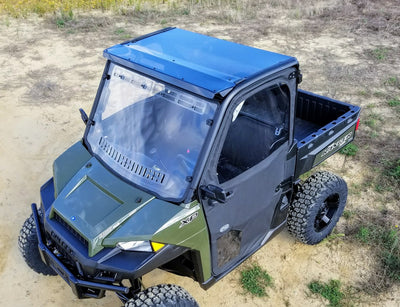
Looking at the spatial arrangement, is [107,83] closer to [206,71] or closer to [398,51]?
[206,71]

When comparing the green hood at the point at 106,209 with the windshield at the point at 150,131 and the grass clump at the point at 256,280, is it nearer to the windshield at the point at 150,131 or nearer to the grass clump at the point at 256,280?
the windshield at the point at 150,131

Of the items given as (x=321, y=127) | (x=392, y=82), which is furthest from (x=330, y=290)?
(x=392, y=82)

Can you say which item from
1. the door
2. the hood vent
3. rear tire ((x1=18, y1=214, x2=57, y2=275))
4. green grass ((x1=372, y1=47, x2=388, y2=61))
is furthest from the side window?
green grass ((x1=372, y1=47, x2=388, y2=61))

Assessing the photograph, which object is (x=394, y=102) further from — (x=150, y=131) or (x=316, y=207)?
(x=150, y=131)

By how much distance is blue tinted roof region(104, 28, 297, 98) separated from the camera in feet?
10.1

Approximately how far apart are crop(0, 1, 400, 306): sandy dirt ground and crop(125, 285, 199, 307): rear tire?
0.85m

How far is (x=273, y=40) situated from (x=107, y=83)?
641cm

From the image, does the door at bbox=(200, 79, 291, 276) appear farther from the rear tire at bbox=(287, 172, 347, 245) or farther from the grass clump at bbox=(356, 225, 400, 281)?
the grass clump at bbox=(356, 225, 400, 281)

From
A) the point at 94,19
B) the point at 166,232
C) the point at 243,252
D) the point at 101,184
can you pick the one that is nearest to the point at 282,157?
the point at 243,252

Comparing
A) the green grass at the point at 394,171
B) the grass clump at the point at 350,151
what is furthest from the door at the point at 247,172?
the grass clump at the point at 350,151

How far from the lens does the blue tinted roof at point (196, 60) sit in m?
3.09

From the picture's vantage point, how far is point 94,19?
33.8ft

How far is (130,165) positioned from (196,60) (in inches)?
36.6

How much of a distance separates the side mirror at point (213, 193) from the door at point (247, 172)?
0.05 ft
